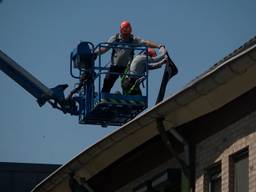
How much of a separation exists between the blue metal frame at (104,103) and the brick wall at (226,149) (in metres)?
8.34

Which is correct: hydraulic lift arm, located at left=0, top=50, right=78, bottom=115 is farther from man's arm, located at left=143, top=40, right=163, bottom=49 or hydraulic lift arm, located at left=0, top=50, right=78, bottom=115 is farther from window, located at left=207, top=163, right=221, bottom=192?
window, located at left=207, top=163, right=221, bottom=192

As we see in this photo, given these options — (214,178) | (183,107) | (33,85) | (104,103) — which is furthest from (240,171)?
(33,85)

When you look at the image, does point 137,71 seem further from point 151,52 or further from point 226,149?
point 226,149

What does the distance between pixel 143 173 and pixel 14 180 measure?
1752 cm

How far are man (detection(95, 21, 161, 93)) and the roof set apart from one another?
5251 mm

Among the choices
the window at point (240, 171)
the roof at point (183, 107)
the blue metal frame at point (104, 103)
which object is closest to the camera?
the roof at point (183, 107)

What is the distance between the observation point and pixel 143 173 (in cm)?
2272

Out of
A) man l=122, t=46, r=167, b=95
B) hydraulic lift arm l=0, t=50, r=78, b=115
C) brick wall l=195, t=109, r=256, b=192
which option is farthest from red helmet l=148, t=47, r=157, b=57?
brick wall l=195, t=109, r=256, b=192

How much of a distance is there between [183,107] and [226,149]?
1.04 metres

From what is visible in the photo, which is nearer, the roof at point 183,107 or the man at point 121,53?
the roof at point 183,107

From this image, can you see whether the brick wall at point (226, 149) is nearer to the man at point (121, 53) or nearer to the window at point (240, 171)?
the window at point (240, 171)

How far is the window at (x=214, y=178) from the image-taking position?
19766mm

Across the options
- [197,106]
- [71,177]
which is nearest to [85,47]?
[71,177]

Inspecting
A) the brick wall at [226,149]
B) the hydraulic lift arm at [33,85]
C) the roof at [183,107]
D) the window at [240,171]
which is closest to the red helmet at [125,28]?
the hydraulic lift arm at [33,85]
